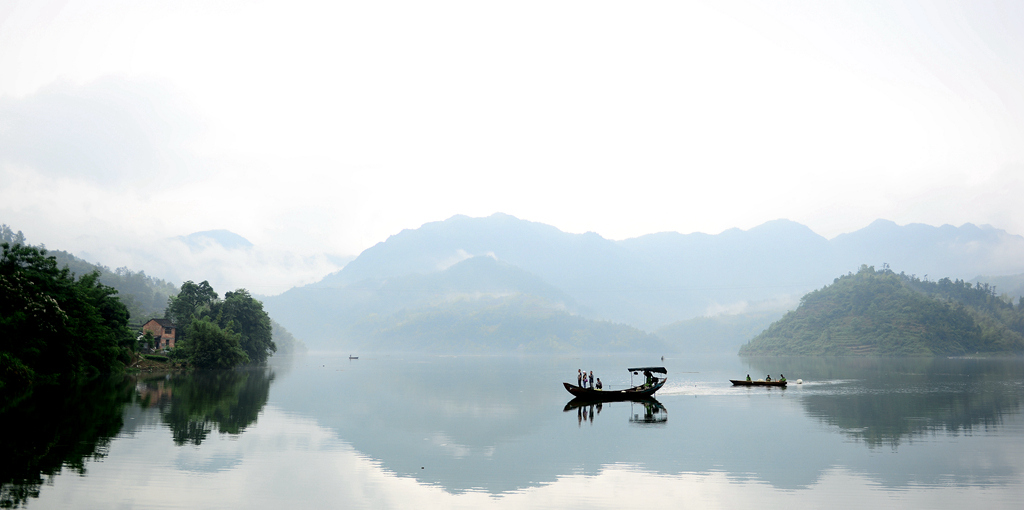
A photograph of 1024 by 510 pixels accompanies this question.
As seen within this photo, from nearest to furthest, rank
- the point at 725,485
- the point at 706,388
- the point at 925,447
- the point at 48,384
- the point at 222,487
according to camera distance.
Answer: the point at 222,487 → the point at 725,485 → the point at 925,447 → the point at 48,384 → the point at 706,388

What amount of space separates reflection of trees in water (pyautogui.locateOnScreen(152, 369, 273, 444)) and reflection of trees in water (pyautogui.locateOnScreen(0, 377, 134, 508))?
3.27 m

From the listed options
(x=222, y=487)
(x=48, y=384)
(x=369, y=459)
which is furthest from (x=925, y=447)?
(x=48, y=384)

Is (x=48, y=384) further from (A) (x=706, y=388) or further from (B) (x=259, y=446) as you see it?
(A) (x=706, y=388)

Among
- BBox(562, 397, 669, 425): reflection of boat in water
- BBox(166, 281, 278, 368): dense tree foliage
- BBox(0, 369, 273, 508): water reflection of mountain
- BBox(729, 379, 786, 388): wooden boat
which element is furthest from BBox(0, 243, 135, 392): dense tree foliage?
BBox(729, 379, 786, 388): wooden boat

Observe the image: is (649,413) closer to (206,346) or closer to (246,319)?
(206,346)

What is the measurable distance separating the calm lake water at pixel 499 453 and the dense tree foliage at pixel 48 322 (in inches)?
380

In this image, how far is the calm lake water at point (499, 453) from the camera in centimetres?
2502

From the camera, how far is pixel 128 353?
90.8m

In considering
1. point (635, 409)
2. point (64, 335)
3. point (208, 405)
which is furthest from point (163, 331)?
point (635, 409)

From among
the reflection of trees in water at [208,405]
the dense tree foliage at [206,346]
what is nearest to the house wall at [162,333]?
the dense tree foliage at [206,346]

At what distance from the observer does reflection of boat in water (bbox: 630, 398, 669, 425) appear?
160ft

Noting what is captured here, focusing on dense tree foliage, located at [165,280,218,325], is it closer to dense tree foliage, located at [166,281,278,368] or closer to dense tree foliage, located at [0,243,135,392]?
dense tree foliage, located at [166,281,278,368]

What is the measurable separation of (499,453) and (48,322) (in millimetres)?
52847

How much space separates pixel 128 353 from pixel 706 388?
77.4 meters
